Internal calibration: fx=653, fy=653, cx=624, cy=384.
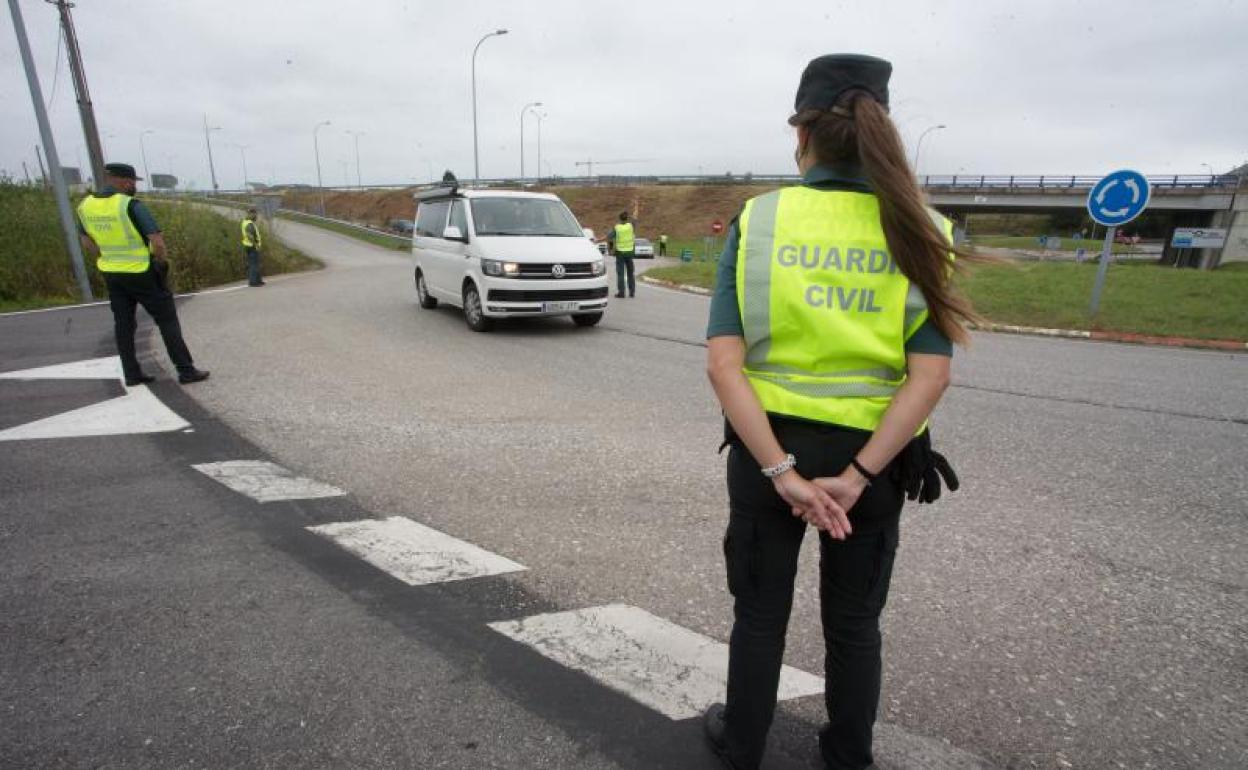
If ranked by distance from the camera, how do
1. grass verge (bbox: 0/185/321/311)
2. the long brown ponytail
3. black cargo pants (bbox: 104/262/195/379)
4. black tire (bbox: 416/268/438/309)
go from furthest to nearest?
1. grass verge (bbox: 0/185/321/311)
2. black tire (bbox: 416/268/438/309)
3. black cargo pants (bbox: 104/262/195/379)
4. the long brown ponytail

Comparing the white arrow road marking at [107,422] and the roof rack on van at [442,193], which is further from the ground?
the roof rack on van at [442,193]

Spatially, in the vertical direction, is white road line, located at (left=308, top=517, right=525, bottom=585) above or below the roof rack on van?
below

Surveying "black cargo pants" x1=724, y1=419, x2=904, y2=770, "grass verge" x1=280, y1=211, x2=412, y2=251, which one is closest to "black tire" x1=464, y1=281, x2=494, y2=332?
"black cargo pants" x1=724, y1=419, x2=904, y2=770

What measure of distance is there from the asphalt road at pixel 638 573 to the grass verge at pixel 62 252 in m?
11.6

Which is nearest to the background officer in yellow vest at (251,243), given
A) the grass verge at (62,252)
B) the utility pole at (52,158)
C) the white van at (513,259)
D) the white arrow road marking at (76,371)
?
the grass verge at (62,252)

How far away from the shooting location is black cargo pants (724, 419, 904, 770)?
1.62 metres

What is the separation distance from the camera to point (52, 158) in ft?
45.1

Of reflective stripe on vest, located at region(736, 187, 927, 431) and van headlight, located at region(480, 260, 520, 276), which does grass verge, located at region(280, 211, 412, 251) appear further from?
reflective stripe on vest, located at region(736, 187, 927, 431)

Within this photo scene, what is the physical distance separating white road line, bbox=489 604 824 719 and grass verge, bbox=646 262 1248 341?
7414mm

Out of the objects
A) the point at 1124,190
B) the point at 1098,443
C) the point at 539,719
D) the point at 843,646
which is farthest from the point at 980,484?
the point at 1124,190

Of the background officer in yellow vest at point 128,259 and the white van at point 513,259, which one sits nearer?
the background officer in yellow vest at point 128,259

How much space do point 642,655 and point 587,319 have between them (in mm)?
7736

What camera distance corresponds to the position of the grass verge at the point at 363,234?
37.9 metres

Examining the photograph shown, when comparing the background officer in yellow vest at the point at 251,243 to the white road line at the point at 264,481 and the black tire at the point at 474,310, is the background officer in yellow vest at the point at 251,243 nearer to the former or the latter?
the black tire at the point at 474,310
